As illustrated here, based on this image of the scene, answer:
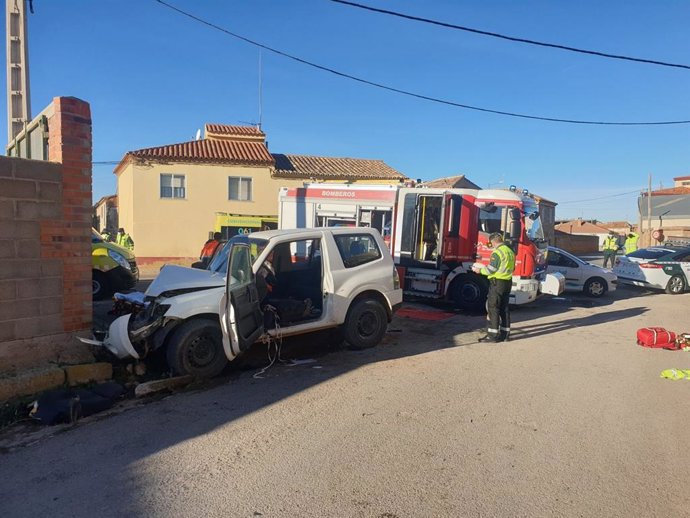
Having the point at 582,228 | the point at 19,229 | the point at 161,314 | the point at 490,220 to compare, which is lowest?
the point at 161,314

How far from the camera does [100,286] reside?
1098cm

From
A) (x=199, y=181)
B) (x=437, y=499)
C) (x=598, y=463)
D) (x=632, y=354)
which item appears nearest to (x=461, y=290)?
(x=632, y=354)

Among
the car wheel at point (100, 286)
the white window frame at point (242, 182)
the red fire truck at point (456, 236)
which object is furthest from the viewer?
the white window frame at point (242, 182)

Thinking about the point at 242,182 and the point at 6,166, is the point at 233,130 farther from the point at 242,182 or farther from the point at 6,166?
the point at 6,166

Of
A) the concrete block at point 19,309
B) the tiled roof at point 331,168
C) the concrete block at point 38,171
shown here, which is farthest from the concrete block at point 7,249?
the tiled roof at point 331,168

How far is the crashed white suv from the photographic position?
5.93 meters

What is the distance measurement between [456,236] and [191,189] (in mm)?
17519

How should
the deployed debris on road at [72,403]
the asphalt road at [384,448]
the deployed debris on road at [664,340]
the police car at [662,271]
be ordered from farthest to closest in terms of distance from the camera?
the police car at [662,271], the deployed debris on road at [664,340], the deployed debris on road at [72,403], the asphalt road at [384,448]

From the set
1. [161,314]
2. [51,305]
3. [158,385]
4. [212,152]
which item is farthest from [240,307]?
[212,152]

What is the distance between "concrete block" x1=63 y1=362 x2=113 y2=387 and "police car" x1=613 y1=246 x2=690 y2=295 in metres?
15.6

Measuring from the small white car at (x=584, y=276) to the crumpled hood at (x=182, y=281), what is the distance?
11.3m

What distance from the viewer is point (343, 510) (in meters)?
3.34

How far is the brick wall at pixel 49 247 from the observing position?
5.64m

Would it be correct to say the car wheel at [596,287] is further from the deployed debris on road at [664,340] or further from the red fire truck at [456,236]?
the deployed debris on road at [664,340]
